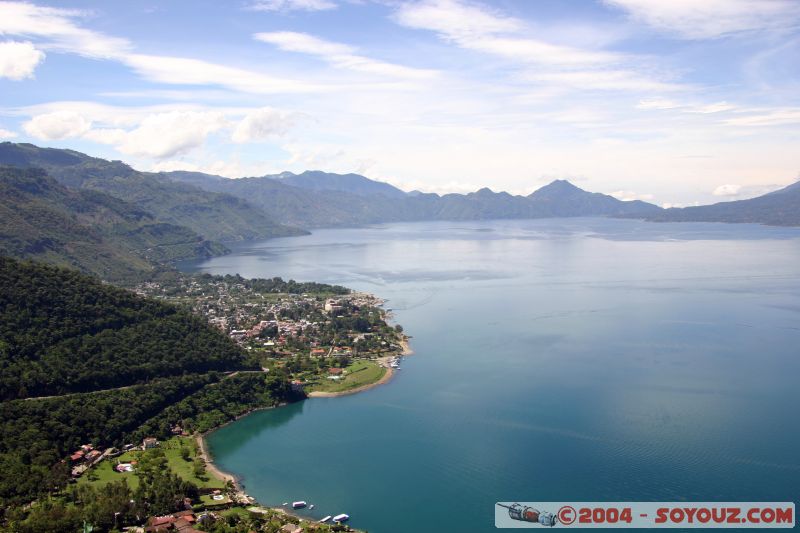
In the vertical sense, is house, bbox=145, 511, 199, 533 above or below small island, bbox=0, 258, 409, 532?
below

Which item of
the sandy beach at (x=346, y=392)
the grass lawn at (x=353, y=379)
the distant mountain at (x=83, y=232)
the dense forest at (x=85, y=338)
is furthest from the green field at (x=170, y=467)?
the distant mountain at (x=83, y=232)

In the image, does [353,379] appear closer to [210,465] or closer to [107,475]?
[210,465]

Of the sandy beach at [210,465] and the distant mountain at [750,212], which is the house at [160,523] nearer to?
the sandy beach at [210,465]

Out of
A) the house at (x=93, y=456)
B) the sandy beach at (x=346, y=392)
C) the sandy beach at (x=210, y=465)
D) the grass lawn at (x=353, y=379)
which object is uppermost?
the grass lawn at (x=353, y=379)

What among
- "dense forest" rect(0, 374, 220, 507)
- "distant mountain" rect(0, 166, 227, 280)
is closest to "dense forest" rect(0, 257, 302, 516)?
"dense forest" rect(0, 374, 220, 507)

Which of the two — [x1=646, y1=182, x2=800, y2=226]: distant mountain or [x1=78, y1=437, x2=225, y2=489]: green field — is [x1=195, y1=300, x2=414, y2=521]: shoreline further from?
[x1=646, y1=182, x2=800, y2=226]: distant mountain

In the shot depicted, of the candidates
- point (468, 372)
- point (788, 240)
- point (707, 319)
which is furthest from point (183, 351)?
point (788, 240)
